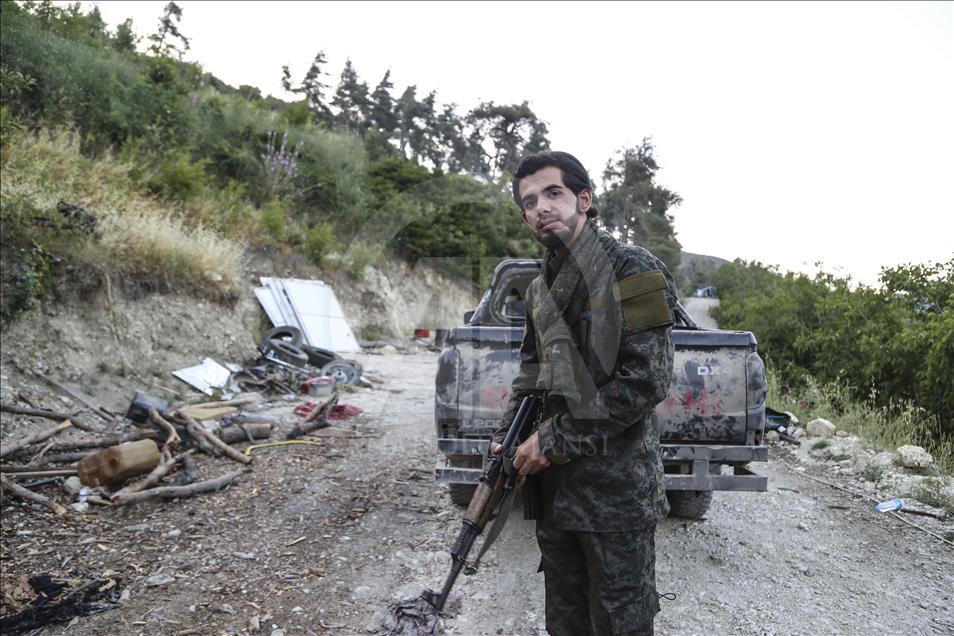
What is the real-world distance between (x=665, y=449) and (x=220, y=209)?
462 inches

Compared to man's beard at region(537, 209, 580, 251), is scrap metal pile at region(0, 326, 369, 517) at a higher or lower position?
lower

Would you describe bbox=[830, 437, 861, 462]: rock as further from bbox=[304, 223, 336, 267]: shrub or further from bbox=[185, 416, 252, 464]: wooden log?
bbox=[304, 223, 336, 267]: shrub

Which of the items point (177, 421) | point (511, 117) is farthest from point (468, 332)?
point (511, 117)

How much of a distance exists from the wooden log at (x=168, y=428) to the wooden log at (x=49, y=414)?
51 cm

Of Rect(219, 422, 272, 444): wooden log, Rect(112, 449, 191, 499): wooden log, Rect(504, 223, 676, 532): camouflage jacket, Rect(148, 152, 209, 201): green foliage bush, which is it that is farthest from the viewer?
Rect(148, 152, 209, 201): green foliage bush

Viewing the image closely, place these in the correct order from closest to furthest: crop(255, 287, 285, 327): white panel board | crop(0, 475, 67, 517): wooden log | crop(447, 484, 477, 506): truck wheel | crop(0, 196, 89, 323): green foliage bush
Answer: crop(447, 484, 477, 506): truck wheel, crop(0, 475, 67, 517): wooden log, crop(0, 196, 89, 323): green foliage bush, crop(255, 287, 285, 327): white panel board

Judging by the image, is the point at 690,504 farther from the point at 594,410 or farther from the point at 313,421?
the point at 313,421

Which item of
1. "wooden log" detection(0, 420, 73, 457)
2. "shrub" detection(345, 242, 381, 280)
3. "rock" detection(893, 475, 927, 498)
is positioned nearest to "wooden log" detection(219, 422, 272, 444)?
"wooden log" detection(0, 420, 73, 457)

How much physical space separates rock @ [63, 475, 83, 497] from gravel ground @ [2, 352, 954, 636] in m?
0.08

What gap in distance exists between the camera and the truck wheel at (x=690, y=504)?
157 inches

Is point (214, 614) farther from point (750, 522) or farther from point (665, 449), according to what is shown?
point (750, 522)

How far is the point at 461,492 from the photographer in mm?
4004

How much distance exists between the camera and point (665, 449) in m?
3.33

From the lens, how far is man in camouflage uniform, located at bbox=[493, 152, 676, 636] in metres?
1.74
